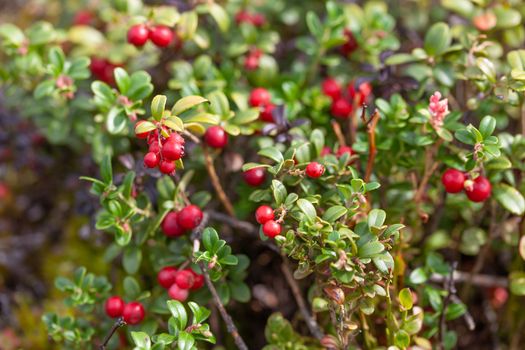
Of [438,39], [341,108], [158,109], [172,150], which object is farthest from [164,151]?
[438,39]

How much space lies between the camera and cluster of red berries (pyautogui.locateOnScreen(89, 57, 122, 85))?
9.66ft

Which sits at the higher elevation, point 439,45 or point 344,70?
point 439,45

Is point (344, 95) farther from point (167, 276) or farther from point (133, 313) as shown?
point (133, 313)

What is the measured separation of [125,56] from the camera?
297 centimetres

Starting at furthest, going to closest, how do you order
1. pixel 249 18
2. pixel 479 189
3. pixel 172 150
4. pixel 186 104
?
pixel 249 18 → pixel 479 189 → pixel 186 104 → pixel 172 150

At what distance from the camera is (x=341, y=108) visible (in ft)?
8.40

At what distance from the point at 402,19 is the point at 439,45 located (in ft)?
3.19

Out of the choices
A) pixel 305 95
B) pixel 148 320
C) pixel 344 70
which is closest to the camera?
pixel 148 320

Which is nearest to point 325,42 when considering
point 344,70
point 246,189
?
point 344,70

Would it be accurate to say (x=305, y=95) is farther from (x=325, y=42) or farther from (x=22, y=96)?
(x=22, y=96)

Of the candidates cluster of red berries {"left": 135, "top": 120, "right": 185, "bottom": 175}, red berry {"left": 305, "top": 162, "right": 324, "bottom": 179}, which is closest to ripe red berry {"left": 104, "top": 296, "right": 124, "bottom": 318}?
cluster of red berries {"left": 135, "top": 120, "right": 185, "bottom": 175}

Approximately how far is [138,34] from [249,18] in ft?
2.48

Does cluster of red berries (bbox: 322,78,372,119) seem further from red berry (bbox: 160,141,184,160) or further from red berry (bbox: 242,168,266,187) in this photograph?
red berry (bbox: 160,141,184,160)

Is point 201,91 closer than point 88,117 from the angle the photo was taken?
Yes
